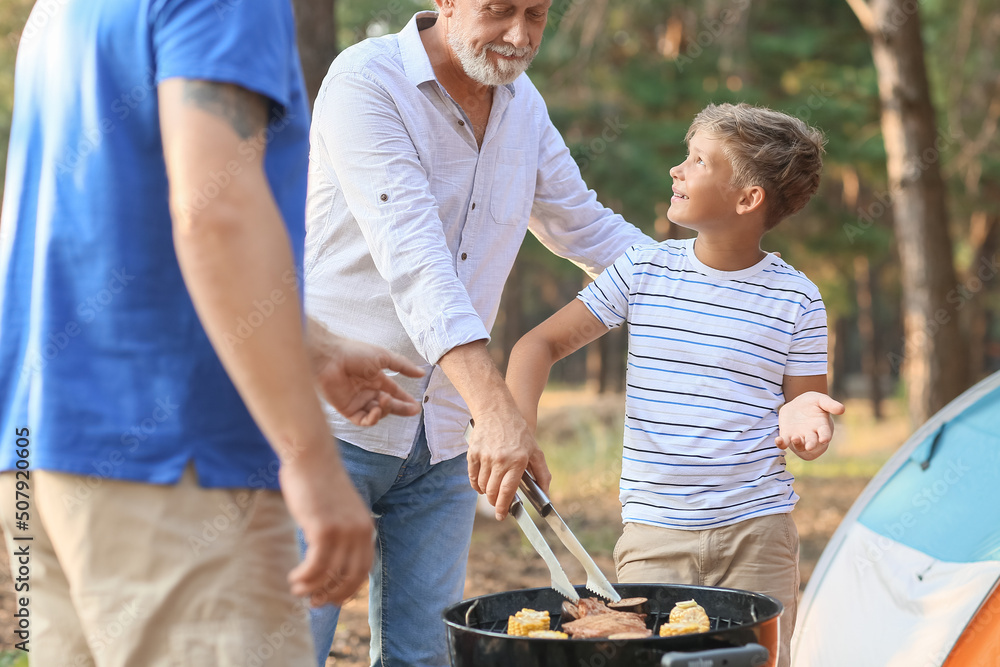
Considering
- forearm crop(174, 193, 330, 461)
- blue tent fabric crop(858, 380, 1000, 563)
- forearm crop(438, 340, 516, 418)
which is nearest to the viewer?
forearm crop(174, 193, 330, 461)

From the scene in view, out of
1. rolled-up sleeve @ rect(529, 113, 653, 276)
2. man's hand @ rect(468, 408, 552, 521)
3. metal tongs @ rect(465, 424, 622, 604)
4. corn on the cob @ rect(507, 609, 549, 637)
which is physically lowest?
corn on the cob @ rect(507, 609, 549, 637)

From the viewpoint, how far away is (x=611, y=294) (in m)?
2.47

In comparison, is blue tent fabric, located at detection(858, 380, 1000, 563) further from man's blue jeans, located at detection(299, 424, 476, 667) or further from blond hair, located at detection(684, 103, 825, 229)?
man's blue jeans, located at detection(299, 424, 476, 667)

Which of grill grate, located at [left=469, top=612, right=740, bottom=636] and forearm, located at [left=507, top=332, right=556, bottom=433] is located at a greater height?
forearm, located at [left=507, top=332, right=556, bottom=433]

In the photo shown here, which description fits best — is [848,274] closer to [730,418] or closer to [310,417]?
[730,418]

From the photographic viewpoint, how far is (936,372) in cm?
725

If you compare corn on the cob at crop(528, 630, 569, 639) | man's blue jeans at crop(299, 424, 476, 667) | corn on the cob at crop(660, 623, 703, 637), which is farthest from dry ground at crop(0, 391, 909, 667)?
corn on the cob at crop(660, 623, 703, 637)

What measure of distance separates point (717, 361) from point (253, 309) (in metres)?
1.43

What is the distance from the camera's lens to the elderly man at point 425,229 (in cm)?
214

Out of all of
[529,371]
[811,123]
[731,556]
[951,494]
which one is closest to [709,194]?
[529,371]

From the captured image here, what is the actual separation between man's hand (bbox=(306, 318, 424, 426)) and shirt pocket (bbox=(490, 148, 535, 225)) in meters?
0.99

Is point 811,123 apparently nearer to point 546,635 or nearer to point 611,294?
point 611,294

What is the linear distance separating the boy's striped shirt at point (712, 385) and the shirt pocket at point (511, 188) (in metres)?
0.30

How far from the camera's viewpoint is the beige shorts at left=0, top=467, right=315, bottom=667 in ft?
3.96
